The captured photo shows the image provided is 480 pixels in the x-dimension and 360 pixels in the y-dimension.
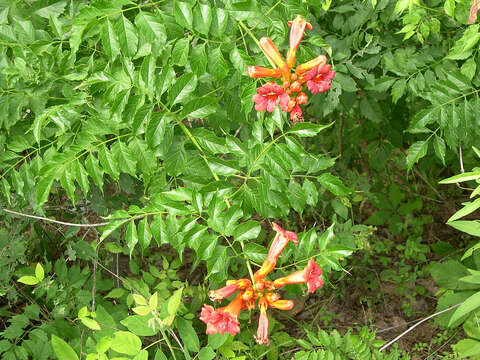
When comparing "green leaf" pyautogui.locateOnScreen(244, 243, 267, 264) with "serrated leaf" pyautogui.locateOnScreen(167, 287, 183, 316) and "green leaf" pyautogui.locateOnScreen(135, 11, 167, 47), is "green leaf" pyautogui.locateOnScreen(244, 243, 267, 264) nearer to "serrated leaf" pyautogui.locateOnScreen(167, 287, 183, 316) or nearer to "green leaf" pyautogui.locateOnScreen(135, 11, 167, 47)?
"serrated leaf" pyautogui.locateOnScreen(167, 287, 183, 316)

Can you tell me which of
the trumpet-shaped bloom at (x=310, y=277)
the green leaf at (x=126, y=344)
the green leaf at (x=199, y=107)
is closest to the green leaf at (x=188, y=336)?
the green leaf at (x=126, y=344)

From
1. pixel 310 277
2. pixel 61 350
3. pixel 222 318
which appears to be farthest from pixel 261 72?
pixel 61 350

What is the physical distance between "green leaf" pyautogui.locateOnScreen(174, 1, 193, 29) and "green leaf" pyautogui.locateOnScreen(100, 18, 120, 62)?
0.30 m

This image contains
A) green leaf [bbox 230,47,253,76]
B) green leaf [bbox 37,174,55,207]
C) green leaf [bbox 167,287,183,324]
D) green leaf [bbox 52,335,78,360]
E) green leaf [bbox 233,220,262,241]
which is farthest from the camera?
green leaf [bbox 167,287,183,324]

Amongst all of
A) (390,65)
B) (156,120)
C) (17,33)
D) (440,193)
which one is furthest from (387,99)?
(17,33)

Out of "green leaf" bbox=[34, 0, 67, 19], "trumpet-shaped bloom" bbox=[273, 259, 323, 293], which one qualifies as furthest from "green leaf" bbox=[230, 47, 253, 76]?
"green leaf" bbox=[34, 0, 67, 19]

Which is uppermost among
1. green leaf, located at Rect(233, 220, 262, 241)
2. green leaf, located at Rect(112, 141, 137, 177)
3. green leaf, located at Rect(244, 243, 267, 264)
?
green leaf, located at Rect(112, 141, 137, 177)

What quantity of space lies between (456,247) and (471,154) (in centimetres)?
128

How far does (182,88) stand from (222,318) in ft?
3.27

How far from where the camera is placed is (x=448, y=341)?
4082mm

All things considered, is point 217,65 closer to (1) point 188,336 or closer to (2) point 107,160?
(2) point 107,160

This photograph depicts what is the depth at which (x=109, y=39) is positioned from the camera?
1913 mm

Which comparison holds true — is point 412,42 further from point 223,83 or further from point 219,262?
point 219,262

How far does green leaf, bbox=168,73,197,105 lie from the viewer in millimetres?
1896
